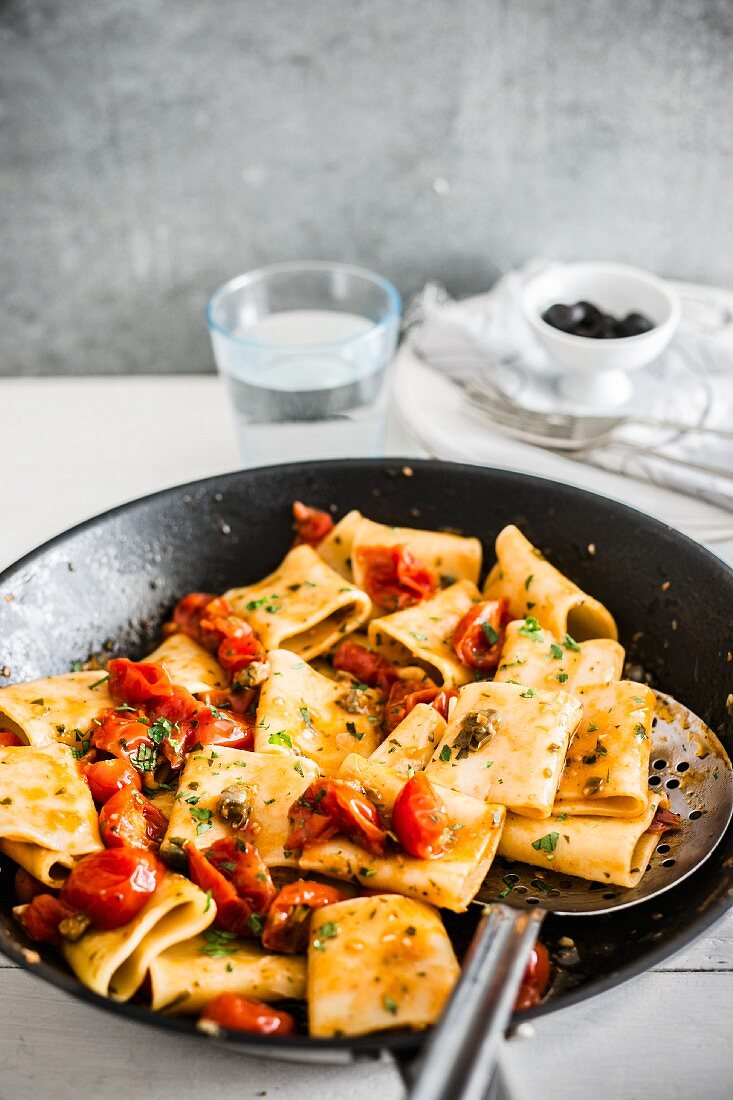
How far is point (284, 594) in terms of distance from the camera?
3.53 meters

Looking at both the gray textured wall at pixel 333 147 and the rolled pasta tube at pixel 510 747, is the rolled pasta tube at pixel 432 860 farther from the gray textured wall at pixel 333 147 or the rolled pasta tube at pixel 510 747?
the gray textured wall at pixel 333 147

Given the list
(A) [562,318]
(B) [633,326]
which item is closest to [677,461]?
(B) [633,326]

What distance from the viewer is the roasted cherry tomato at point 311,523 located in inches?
146

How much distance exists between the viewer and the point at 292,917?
2455 millimetres

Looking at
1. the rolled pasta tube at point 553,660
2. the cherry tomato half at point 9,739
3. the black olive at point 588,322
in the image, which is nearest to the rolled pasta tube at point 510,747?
the rolled pasta tube at point 553,660

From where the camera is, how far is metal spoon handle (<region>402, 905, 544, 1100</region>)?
5.72 feet

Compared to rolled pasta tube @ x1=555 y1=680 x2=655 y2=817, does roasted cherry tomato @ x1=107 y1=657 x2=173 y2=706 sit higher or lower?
lower

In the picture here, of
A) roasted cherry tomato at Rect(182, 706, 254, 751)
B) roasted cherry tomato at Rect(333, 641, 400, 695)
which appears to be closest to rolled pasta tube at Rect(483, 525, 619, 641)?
roasted cherry tomato at Rect(333, 641, 400, 695)

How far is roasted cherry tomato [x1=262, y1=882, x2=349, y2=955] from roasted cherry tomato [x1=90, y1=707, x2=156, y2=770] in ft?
2.16

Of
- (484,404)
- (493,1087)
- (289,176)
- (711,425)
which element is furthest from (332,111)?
(493,1087)

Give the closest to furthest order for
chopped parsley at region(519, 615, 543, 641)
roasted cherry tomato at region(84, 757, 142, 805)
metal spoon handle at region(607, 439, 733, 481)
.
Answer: roasted cherry tomato at region(84, 757, 142, 805) → chopped parsley at region(519, 615, 543, 641) → metal spoon handle at region(607, 439, 733, 481)

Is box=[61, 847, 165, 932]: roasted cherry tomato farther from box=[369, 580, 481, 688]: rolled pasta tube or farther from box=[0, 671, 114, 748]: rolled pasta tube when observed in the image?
box=[369, 580, 481, 688]: rolled pasta tube

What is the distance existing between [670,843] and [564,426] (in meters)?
2.06

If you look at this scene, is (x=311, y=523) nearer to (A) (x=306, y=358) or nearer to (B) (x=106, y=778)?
(A) (x=306, y=358)
